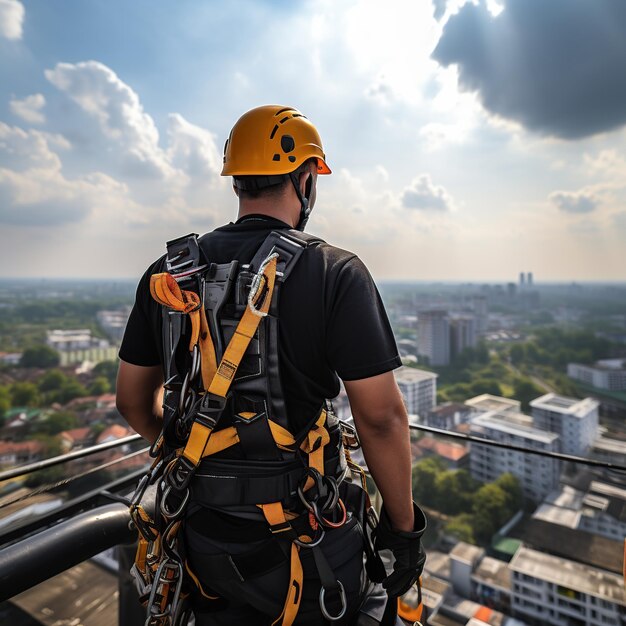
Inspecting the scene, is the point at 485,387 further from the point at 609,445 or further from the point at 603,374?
the point at 603,374

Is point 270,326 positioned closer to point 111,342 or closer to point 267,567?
point 267,567

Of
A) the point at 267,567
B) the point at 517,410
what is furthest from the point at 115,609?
the point at 517,410

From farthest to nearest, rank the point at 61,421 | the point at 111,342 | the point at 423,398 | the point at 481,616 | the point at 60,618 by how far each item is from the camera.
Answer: the point at 111,342 < the point at 61,421 < the point at 423,398 < the point at 481,616 < the point at 60,618

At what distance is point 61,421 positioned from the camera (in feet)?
71.7

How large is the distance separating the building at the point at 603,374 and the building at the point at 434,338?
34.5ft

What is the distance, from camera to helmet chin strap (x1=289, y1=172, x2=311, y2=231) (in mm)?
1404

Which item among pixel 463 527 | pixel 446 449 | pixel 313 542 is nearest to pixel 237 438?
pixel 313 542

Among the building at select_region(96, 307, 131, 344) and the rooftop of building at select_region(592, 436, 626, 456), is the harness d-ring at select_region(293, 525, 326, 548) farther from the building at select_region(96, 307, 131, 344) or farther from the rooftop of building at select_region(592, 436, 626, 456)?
the building at select_region(96, 307, 131, 344)

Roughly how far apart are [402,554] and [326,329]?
710 millimetres

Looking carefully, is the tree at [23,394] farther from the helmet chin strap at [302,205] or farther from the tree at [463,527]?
the helmet chin strap at [302,205]

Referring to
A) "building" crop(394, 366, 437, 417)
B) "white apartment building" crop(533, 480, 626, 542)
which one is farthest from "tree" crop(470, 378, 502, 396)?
"white apartment building" crop(533, 480, 626, 542)

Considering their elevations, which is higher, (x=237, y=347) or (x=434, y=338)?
(x=237, y=347)

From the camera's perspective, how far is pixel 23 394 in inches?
991

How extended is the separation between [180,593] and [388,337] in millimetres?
965
